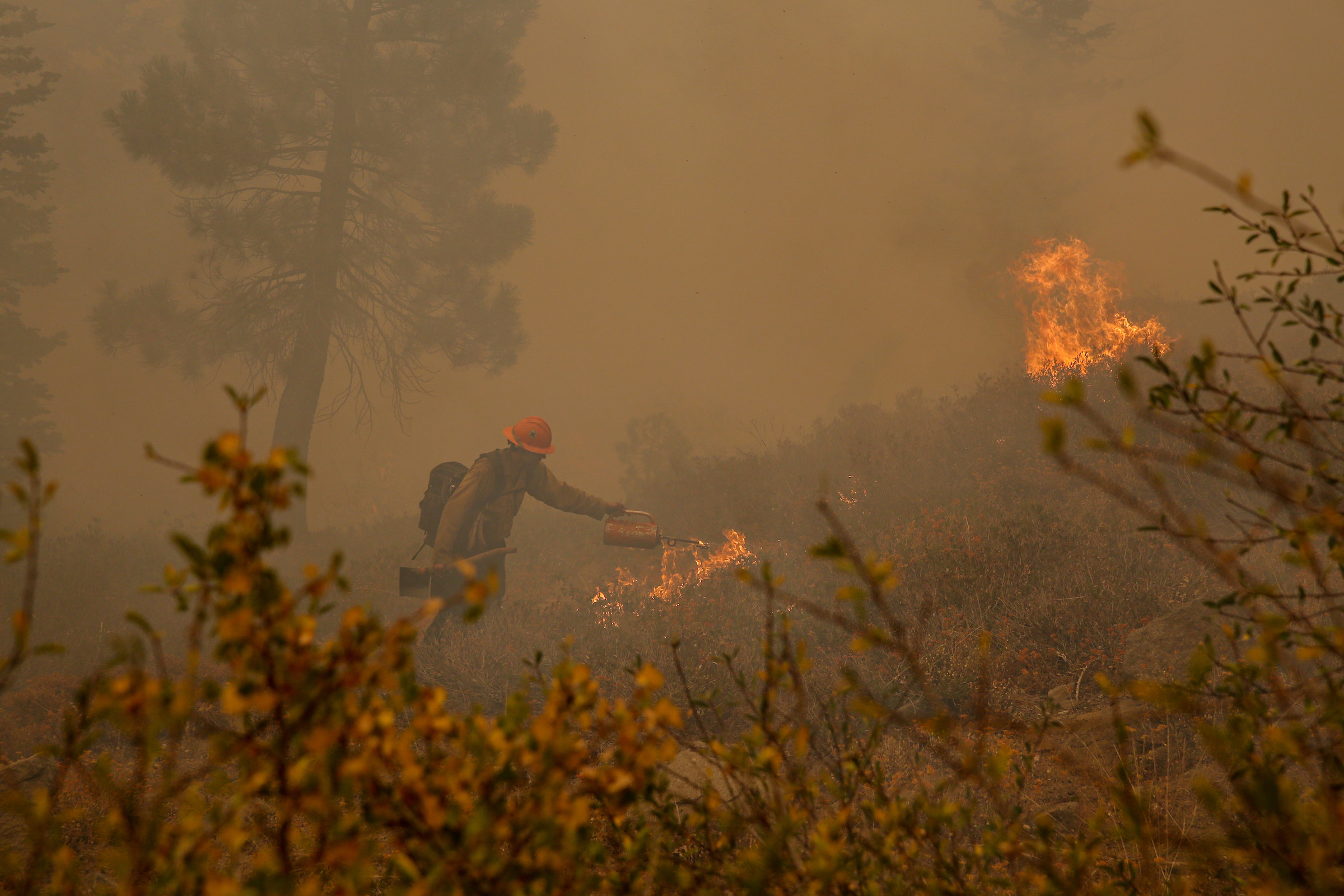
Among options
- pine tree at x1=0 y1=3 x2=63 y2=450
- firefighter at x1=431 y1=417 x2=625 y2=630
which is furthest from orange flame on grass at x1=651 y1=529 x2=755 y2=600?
pine tree at x1=0 y1=3 x2=63 y2=450

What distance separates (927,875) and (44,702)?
9411mm

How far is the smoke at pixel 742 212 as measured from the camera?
63.4 ft

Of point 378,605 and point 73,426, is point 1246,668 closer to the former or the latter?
point 378,605

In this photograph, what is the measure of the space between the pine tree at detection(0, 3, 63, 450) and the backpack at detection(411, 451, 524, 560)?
1369cm

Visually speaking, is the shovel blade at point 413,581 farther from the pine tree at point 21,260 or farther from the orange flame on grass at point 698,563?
the pine tree at point 21,260

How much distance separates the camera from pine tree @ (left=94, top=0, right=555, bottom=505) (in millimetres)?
12102

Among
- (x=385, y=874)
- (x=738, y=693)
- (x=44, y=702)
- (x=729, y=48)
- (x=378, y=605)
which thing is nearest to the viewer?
(x=385, y=874)

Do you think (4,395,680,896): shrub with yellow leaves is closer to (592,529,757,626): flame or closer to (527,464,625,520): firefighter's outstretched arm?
(592,529,757,626): flame

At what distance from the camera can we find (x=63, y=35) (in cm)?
2544

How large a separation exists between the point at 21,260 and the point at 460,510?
18048mm

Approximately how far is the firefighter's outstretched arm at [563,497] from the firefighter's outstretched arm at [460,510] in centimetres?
65

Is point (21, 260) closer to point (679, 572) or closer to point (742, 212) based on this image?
point (679, 572)

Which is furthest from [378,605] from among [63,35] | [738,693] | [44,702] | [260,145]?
[63,35]

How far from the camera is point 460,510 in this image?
7754mm
